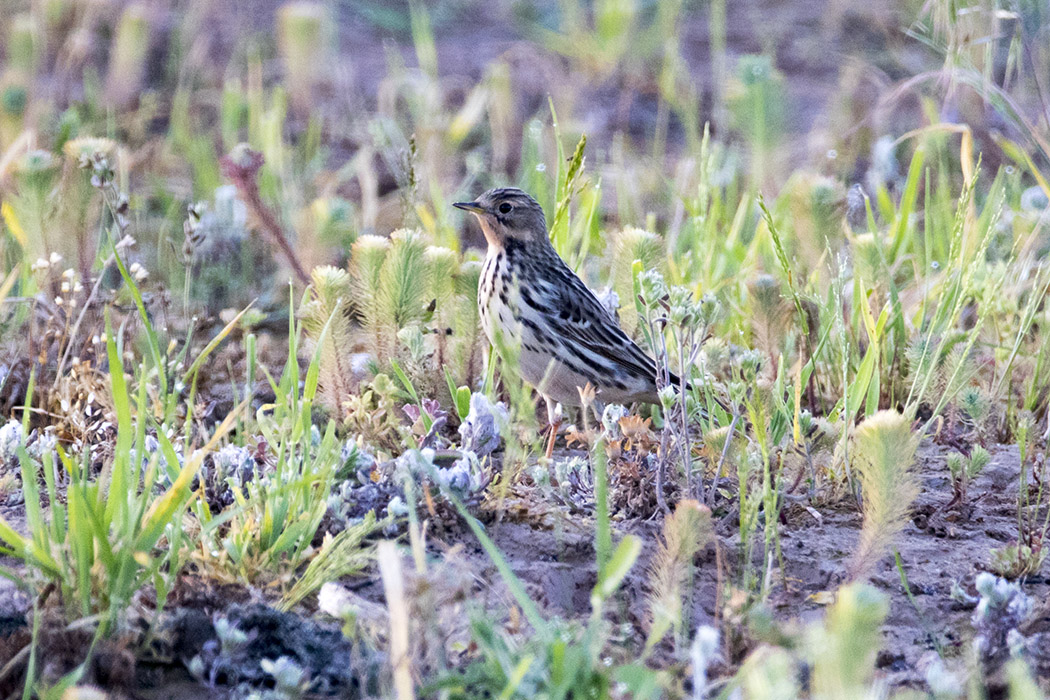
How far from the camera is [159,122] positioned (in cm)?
800

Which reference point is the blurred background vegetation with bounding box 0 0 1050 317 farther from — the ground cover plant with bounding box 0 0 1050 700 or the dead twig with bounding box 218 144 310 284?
the dead twig with bounding box 218 144 310 284

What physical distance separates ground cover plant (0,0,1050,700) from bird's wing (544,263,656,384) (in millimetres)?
81

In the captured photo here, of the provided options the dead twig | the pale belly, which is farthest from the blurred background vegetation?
the pale belly

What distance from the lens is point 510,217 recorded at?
16.9ft

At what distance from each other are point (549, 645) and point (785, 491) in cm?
149

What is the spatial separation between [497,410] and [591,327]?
130 cm

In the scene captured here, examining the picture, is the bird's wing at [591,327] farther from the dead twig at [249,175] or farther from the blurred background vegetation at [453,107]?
the dead twig at [249,175]

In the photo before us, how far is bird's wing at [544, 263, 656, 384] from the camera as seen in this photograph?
15.9ft

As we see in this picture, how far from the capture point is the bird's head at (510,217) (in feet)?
16.8

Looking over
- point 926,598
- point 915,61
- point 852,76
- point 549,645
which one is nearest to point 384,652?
point 549,645

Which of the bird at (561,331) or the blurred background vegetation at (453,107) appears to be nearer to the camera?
the bird at (561,331)

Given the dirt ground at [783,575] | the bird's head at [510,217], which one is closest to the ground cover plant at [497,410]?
the dirt ground at [783,575]

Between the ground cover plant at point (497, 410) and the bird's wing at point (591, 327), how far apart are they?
0.08 metres

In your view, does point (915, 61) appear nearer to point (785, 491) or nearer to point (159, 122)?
point (159, 122)
